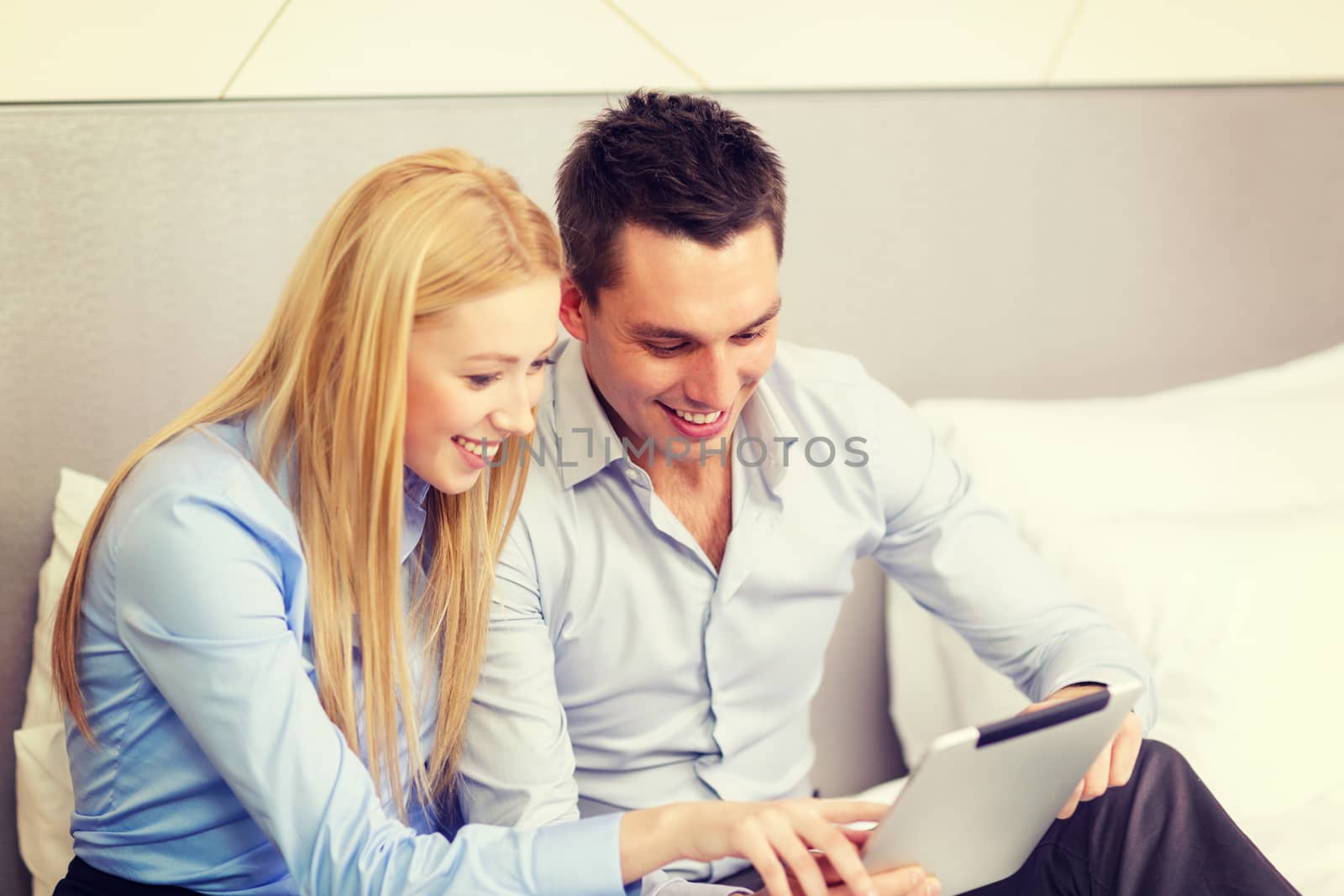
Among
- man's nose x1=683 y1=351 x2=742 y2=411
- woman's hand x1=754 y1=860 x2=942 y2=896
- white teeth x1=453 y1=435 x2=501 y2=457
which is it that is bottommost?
woman's hand x1=754 y1=860 x2=942 y2=896

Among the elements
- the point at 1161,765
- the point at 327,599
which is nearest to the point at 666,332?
the point at 327,599

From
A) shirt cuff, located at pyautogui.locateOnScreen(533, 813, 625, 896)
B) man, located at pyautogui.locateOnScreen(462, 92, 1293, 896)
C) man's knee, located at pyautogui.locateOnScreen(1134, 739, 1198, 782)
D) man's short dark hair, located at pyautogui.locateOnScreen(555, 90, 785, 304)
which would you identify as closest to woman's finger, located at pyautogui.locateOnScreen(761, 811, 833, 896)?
shirt cuff, located at pyautogui.locateOnScreen(533, 813, 625, 896)

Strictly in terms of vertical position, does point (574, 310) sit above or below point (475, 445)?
above

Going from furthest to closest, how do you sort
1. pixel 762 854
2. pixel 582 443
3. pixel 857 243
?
pixel 857 243, pixel 582 443, pixel 762 854

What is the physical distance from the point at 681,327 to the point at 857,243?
0.60 meters

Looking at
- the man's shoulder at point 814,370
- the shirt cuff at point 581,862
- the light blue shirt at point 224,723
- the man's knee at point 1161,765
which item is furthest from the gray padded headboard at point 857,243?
the shirt cuff at point 581,862

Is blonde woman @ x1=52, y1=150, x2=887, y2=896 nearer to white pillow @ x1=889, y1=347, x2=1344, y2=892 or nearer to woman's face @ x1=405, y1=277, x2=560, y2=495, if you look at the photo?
→ woman's face @ x1=405, y1=277, x2=560, y2=495

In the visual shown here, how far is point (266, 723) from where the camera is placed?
895 millimetres

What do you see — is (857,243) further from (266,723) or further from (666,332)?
(266,723)

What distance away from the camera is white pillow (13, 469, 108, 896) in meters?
1.21

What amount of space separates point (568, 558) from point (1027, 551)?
519mm

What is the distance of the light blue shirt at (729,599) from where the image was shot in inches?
43.7

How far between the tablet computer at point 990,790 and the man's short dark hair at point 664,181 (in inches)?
19.0

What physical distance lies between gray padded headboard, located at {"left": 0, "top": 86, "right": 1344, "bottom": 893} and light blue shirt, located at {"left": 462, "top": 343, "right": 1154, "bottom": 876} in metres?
0.33
